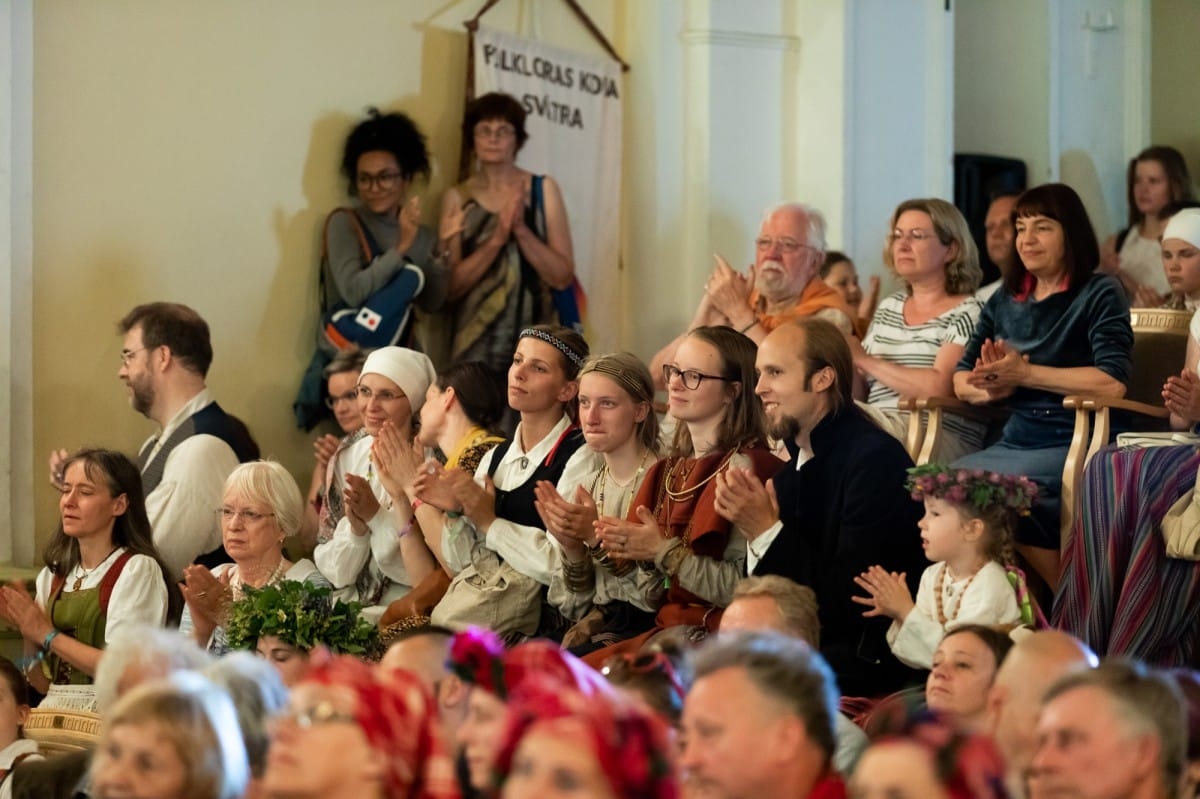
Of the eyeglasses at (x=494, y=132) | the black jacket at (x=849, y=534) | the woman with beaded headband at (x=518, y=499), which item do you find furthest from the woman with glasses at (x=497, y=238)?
the black jacket at (x=849, y=534)

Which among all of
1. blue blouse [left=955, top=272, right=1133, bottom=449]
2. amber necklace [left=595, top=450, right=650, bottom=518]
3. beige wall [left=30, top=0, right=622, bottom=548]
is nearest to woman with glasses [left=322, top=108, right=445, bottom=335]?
beige wall [left=30, top=0, right=622, bottom=548]

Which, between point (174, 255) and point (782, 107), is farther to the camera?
point (782, 107)

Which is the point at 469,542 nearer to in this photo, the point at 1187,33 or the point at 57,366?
the point at 57,366

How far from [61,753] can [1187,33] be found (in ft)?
20.6

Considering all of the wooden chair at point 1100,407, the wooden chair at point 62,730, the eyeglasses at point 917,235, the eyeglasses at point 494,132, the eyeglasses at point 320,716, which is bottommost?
the wooden chair at point 62,730

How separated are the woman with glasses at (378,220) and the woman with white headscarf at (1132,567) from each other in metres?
2.98

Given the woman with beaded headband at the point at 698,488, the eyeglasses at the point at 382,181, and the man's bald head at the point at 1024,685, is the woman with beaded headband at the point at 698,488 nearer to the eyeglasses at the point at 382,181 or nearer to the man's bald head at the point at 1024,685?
the man's bald head at the point at 1024,685

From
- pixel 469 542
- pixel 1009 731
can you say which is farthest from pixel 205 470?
pixel 1009 731

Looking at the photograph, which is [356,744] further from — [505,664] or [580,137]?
[580,137]

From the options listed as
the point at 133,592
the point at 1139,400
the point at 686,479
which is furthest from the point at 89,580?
the point at 1139,400

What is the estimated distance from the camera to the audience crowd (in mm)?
2701

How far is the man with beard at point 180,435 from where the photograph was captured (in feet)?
18.3

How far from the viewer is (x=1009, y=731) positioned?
3264 millimetres

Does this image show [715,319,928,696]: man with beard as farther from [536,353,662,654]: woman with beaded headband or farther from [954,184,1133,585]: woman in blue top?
[954,184,1133,585]: woman in blue top
